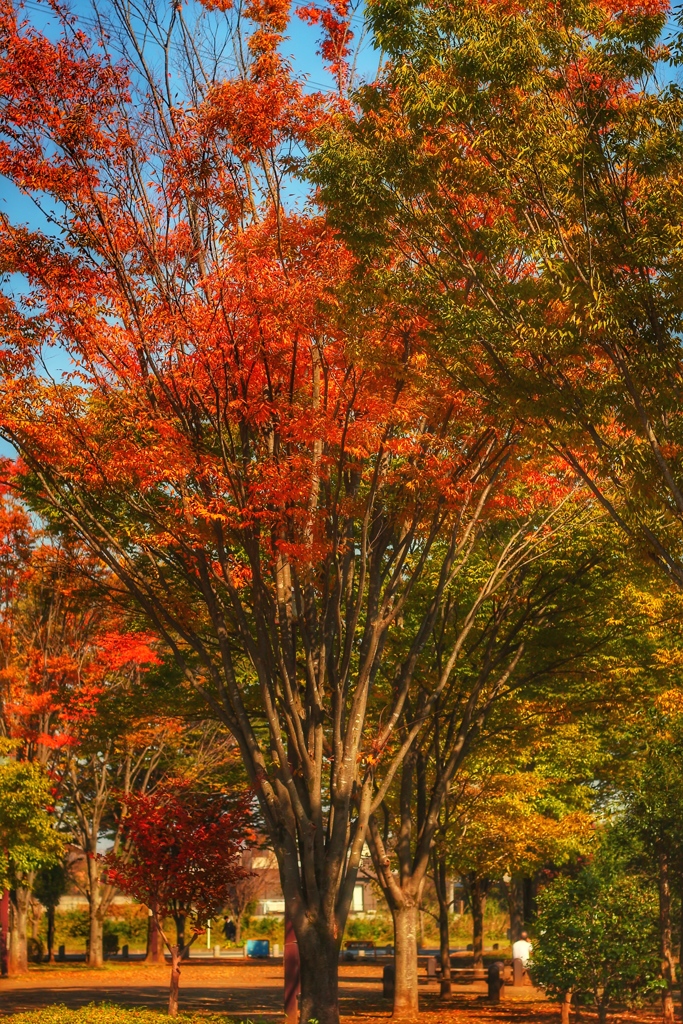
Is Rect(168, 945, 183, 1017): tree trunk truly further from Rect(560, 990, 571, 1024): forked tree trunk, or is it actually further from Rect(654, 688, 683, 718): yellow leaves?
Rect(654, 688, 683, 718): yellow leaves

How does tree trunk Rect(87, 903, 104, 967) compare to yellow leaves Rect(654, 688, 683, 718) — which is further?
tree trunk Rect(87, 903, 104, 967)

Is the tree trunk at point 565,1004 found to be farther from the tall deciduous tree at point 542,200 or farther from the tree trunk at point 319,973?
the tall deciduous tree at point 542,200

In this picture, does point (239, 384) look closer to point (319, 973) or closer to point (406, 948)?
point (319, 973)

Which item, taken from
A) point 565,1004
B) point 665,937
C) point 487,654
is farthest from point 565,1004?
point 487,654

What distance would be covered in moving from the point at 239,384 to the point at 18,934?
86.9 feet

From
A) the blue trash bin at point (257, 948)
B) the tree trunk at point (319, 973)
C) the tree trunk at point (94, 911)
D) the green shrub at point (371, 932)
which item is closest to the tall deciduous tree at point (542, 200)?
the tree trunk at point (319, 973)

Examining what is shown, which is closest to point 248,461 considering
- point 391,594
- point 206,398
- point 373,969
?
point 206,398

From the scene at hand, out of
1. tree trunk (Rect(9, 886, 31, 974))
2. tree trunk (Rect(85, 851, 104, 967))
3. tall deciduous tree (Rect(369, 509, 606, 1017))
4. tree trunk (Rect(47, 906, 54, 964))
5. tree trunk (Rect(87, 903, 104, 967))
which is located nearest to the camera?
tall deciduous tree (Rect(369, 509, 606, 1017))

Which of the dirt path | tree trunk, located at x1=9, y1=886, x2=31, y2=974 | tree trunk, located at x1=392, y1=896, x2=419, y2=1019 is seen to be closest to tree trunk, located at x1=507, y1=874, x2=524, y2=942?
the dirt path

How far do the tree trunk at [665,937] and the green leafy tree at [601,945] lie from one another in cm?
42

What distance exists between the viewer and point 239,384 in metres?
13.1

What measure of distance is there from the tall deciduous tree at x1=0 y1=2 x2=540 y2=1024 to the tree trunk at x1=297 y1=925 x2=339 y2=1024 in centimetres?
2

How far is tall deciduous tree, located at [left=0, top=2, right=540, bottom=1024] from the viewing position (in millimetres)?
12539

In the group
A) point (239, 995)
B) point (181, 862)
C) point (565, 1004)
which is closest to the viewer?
point (565, 1004)
